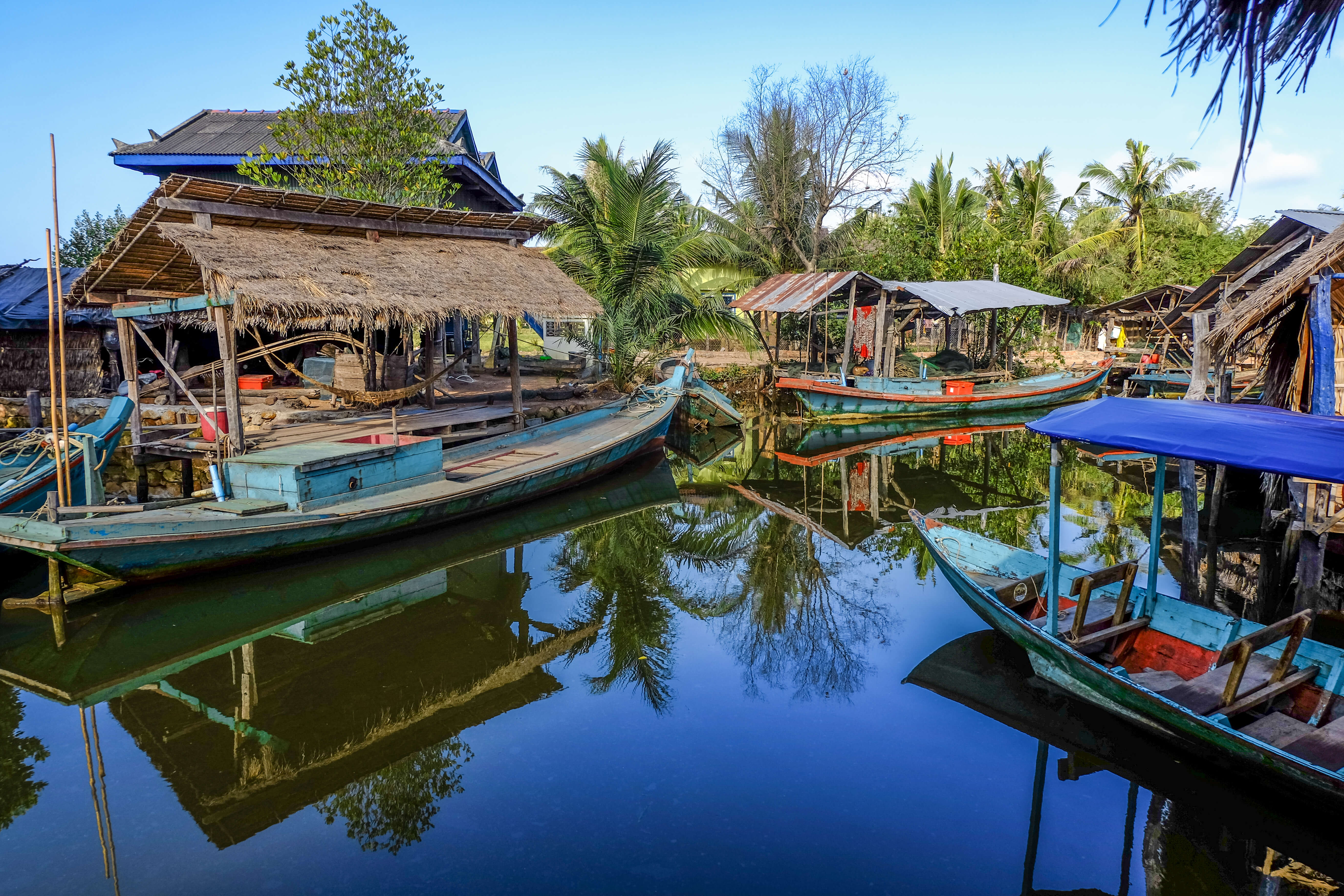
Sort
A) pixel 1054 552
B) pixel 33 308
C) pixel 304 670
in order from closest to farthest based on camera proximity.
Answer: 1. pixel 1054 552
2. pixel 304 670
3. pixel 33 308

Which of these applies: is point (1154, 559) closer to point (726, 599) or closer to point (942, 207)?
point (726, 599)

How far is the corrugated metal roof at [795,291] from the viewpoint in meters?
17.5

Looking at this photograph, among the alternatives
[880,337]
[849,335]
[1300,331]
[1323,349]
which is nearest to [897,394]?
[880,337]

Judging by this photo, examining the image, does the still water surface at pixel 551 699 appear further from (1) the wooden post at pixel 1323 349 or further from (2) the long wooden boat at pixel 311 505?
(1) the wooden post at pixel 1323 349

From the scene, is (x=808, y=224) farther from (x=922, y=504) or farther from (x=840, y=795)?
(x=840, y=795)

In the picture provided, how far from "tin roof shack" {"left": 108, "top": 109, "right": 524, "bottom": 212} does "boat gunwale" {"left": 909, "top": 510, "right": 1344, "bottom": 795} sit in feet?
39.8

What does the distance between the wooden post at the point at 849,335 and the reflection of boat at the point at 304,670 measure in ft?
34.9

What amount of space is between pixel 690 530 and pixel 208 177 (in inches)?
527

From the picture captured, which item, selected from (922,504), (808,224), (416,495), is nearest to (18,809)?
(416,495)

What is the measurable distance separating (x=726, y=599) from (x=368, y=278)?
5.72 m

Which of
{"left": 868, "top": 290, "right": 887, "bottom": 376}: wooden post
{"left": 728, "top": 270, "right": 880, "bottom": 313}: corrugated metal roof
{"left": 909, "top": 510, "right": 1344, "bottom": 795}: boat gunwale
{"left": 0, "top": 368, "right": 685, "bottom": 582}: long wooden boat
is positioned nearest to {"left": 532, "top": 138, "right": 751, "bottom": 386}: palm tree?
{"left": 728, "top": 270, "right": 880, "bottom": 313}: corrugated metal roof

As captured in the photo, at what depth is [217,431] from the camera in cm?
889

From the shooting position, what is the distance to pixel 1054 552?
5.62 metres

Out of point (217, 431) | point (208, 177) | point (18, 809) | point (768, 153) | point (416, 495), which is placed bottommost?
point (18, 809)
